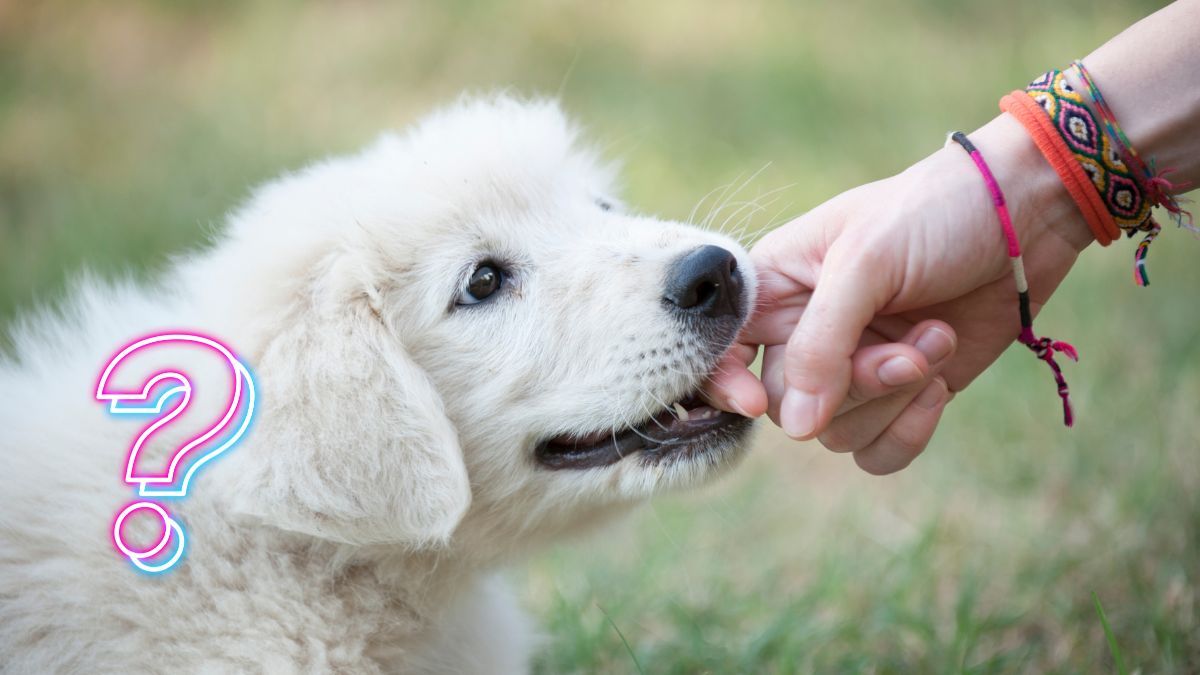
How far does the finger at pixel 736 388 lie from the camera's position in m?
2.40

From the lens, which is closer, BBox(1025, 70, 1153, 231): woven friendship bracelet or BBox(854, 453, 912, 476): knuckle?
BBox(1025, 70, 1153, 231): woven friendship bracelet

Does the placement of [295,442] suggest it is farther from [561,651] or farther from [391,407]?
[561,651]

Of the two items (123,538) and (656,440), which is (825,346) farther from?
(123,538)

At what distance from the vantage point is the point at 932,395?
8.55 feet

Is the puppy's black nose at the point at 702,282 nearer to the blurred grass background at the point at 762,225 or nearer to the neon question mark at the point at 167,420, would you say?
the blurred grass background at the point at 762,225

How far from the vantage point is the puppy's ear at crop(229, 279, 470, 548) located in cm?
218

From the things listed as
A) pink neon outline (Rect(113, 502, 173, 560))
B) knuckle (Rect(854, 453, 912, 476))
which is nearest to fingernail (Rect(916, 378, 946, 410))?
knuckle (Rect(854, 453, 912, 476))

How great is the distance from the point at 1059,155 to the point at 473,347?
4.58ft

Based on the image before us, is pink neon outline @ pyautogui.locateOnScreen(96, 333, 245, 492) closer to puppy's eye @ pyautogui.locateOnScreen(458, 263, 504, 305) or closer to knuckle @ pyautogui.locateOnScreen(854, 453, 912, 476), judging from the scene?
puppy's eye @ pyautogui.locateOnScreen(458, 263, 504, 305)

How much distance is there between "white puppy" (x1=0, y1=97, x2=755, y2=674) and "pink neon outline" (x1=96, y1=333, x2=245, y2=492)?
36 mm

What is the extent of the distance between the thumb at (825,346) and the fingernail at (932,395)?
0.33m

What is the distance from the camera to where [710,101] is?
7.71 meters

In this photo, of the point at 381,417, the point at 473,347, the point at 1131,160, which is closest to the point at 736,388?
the point at 473,347

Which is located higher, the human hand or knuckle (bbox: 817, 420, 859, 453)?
the human hand
